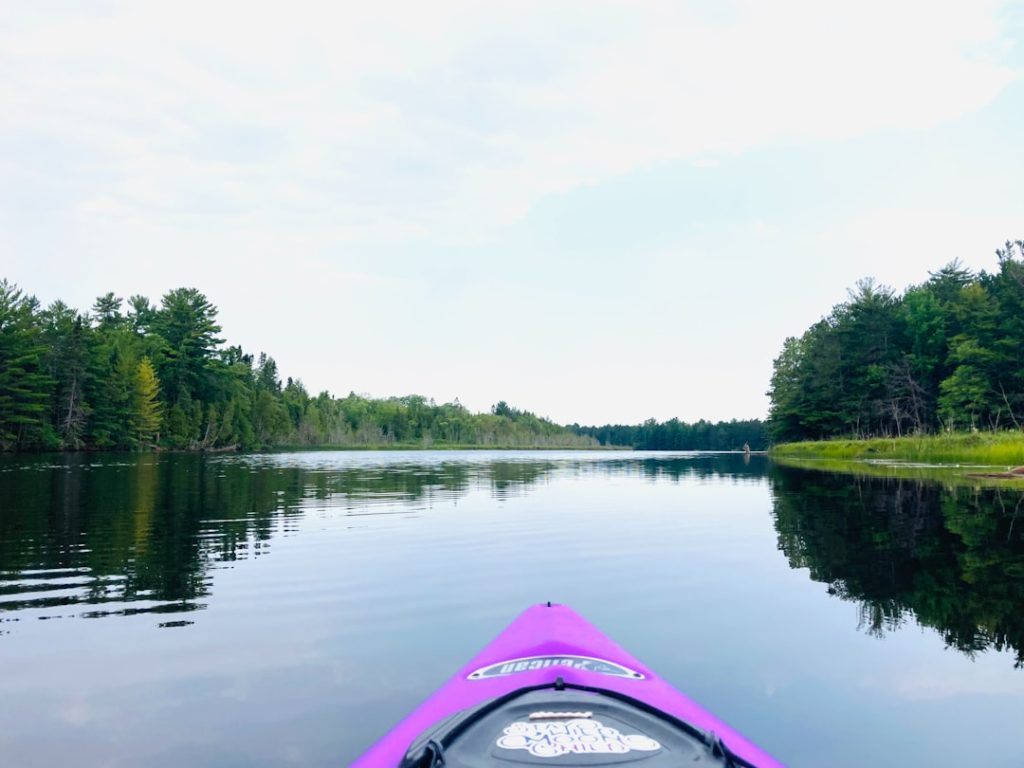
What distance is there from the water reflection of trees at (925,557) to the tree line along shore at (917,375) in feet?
66.8

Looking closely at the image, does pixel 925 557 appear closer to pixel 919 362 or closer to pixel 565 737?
pixel 565 737

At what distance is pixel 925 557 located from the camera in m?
10.6

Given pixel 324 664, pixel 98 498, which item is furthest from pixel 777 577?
pixel 98 498

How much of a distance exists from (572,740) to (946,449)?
44.4 m

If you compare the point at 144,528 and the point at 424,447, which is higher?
the point at 144,528

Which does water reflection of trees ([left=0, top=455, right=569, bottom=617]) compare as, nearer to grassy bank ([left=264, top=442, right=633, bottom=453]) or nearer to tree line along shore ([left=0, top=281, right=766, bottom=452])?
tree line along shore ([left=0, top=281, right=766, bottom=452])

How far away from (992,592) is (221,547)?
1192 cm

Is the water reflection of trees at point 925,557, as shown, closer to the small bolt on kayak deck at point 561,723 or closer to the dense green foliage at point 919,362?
the small bolt on kayak deck at point 561,723

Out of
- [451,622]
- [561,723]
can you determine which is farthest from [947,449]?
[561,723]

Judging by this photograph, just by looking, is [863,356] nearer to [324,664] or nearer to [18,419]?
[324,664]

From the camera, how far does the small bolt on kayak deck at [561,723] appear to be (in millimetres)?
3062

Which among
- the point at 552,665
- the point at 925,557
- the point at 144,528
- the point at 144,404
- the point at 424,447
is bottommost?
the point at 424,447

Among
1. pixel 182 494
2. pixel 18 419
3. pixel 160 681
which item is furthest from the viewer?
pixel 18 419

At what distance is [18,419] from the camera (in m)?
58.6
